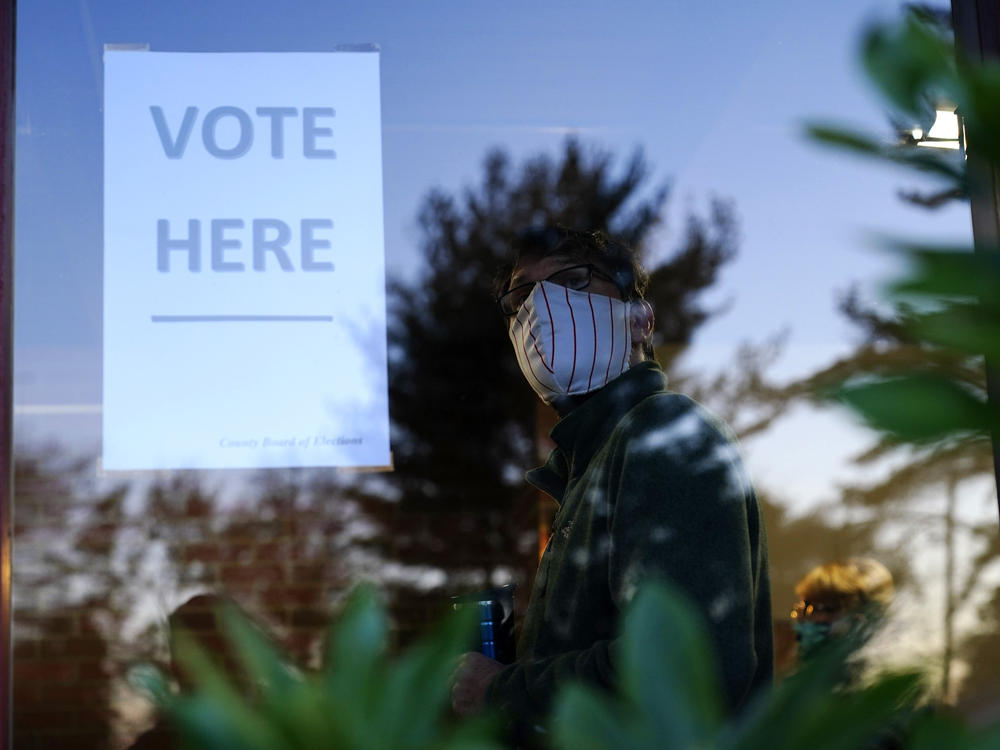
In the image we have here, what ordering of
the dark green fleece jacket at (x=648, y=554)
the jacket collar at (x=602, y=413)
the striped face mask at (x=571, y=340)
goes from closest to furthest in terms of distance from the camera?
the dark green fleece jacket at (x=648, y=554), the jacket collar at (x=602, y=413), the striped face mask at (x=571, y=340)

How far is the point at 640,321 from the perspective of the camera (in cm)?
196

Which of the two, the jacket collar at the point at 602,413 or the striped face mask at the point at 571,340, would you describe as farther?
the striped face mask at the point at 571,340

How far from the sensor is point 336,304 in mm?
2613

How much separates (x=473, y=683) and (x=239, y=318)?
1316 mm

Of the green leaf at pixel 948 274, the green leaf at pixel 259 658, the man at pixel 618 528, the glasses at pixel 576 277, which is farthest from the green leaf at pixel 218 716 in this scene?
the glasses at pixel 576 277

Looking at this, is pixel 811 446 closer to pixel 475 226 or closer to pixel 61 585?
pixel 475 226

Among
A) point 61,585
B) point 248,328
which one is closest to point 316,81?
point 248,328

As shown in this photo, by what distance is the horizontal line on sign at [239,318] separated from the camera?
2.52 metres

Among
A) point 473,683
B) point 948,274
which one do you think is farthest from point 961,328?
point 473,683

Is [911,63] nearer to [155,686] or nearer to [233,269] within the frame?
[155,686]

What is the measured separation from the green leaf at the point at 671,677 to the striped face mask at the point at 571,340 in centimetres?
166

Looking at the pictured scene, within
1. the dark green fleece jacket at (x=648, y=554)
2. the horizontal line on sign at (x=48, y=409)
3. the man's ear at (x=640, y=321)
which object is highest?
the man's ear at (x=640, y=321)

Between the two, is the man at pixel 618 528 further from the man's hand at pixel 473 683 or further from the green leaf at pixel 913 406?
the green leaf at pixel 913 406

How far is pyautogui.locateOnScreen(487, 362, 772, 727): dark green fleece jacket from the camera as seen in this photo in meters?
1.34
